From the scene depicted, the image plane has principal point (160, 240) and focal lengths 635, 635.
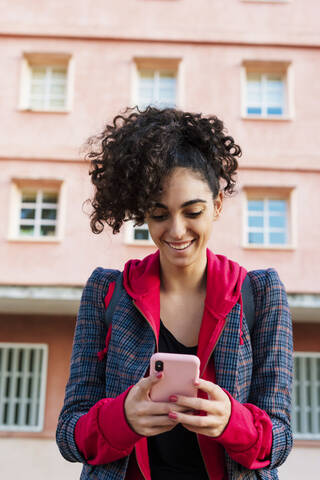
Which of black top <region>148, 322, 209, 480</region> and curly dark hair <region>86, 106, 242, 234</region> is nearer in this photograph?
black top <region>148, 322, 209, 480</region>

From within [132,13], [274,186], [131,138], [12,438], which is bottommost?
[12,438]

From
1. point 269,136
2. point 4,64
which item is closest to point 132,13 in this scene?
point 4,64

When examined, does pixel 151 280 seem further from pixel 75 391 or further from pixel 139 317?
pixel 75 391

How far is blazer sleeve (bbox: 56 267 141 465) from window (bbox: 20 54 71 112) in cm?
1183

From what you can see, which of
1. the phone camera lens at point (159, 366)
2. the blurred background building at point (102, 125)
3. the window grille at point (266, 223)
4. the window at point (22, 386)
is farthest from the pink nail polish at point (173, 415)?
the window at point (22, 386)

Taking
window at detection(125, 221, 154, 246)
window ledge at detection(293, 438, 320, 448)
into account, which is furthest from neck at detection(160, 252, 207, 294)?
window ledge at detection(293, 438, 320, 448)

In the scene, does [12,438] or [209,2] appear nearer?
[12,438]

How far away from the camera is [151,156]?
1.80 meters

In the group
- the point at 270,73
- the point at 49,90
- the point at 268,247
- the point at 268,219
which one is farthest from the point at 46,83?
the point at 268,247

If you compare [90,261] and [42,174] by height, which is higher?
[42,174]

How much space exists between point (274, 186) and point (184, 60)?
10.6 ft

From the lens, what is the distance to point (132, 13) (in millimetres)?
Answer: 13359

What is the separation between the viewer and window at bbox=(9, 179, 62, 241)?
41.1 feet

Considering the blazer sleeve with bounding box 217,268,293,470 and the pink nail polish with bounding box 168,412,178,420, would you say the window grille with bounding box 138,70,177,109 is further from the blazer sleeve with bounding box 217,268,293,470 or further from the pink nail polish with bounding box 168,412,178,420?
the pink nail polish with bounding box 168,412,178,420
